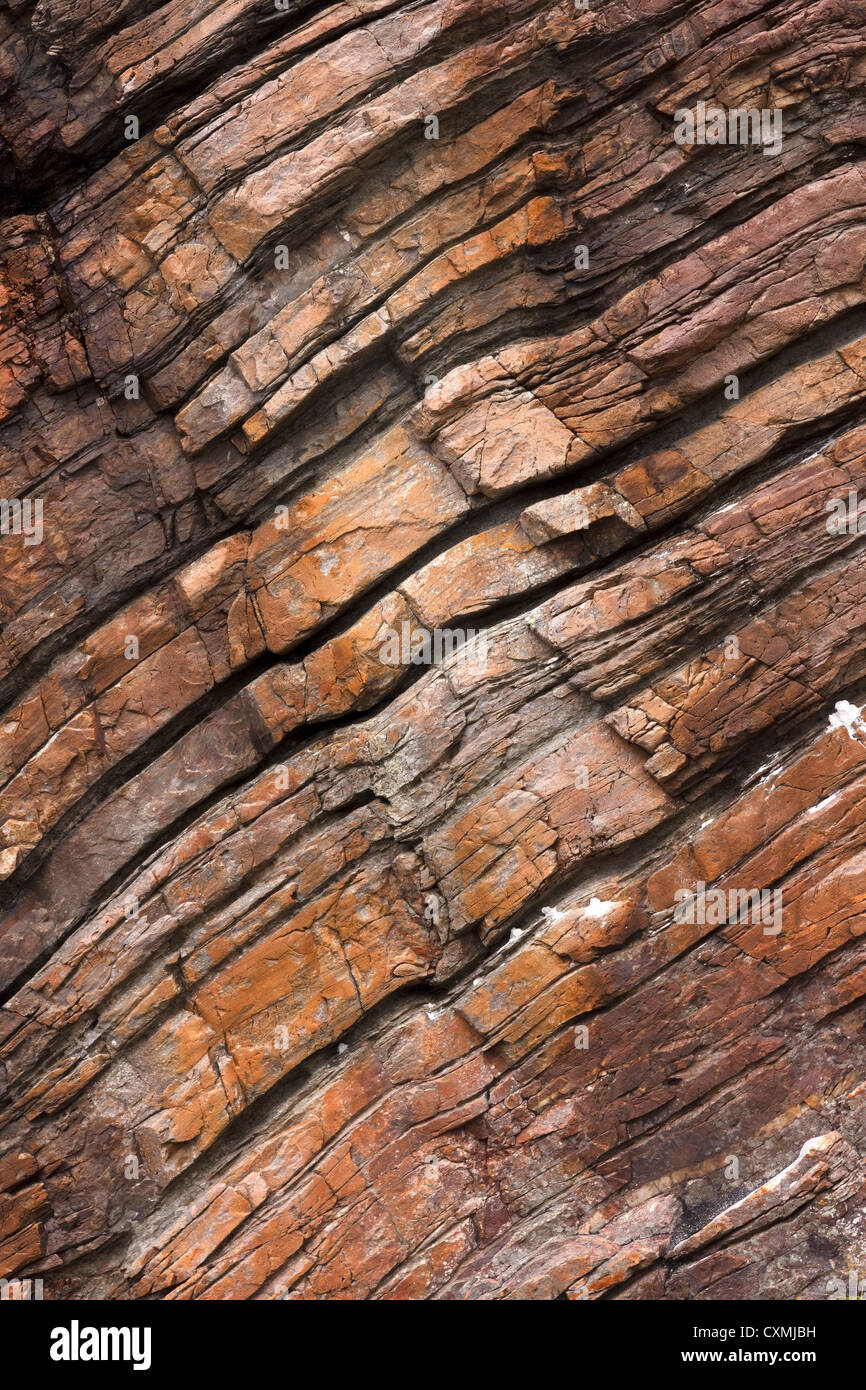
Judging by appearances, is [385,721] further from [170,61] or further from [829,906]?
[170,61]

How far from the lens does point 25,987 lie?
13.2 m

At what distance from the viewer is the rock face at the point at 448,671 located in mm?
12250

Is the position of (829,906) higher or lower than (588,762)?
lower

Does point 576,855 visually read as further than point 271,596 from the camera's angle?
No

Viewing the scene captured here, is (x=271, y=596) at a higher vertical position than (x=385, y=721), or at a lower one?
higher

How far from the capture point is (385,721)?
1296cm

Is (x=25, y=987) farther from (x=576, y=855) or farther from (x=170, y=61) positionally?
(x=170, y=61)

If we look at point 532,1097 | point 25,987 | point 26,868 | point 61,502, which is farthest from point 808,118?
point 25,987

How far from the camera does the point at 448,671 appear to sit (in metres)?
12.9

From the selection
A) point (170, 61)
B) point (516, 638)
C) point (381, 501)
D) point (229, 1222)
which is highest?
point (170, 61)

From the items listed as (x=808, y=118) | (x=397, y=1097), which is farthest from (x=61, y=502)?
(x=808, y=118)

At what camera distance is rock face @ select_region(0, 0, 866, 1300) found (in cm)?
1225

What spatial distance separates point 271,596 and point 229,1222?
766cm

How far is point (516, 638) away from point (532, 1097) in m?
5.53
